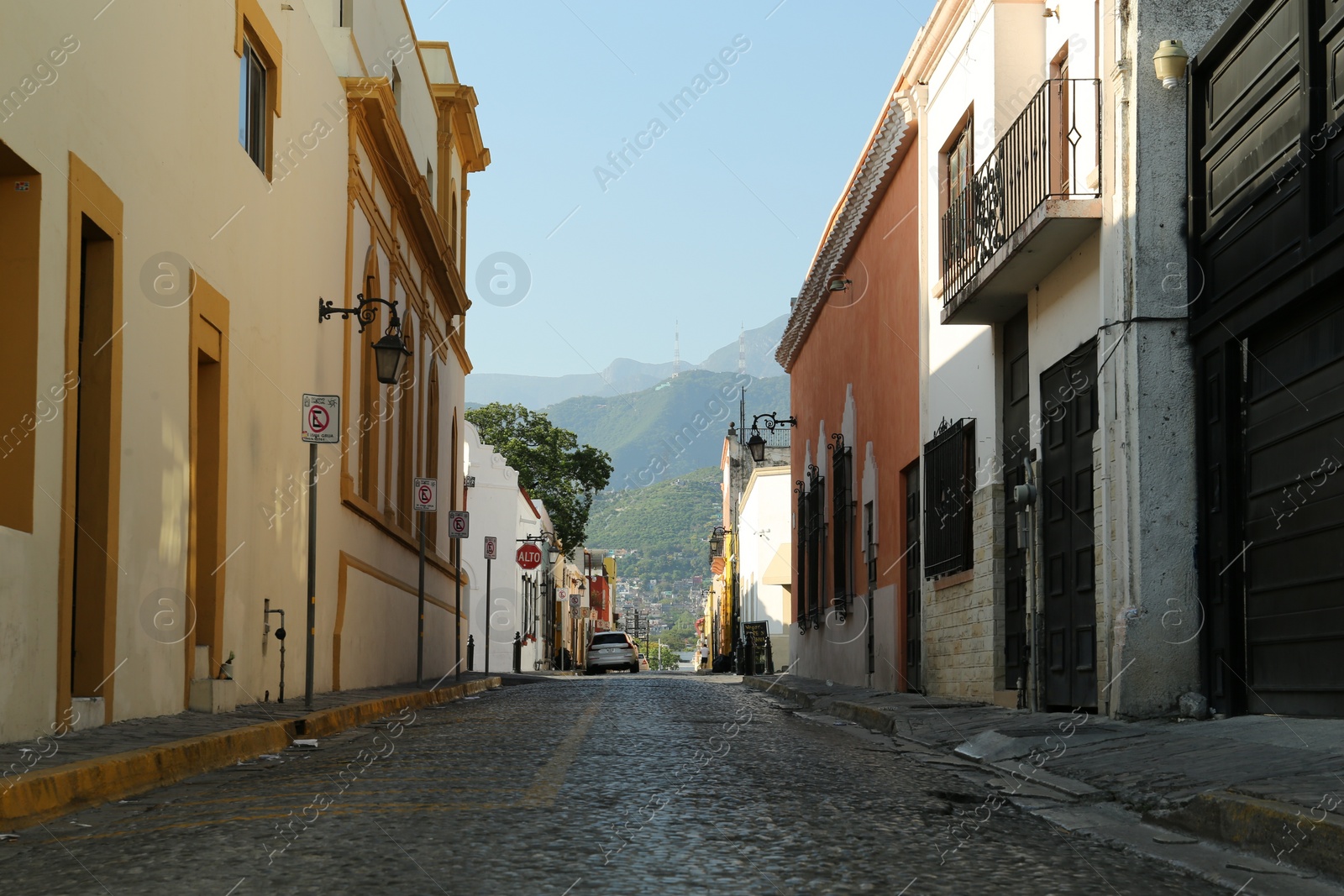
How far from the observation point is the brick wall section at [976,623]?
1538 cm

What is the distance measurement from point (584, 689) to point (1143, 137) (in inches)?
584

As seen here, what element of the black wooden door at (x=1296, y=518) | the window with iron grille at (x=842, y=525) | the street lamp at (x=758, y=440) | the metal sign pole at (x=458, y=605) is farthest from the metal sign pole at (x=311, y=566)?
the street lamp at (x=758, y=440)

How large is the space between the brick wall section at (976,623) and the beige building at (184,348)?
753 cm

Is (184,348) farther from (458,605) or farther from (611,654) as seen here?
(611,654)

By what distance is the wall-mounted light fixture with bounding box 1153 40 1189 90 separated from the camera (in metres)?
11.4

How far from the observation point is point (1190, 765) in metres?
7.57

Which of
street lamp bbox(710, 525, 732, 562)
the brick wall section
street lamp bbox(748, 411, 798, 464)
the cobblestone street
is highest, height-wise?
street lamp bbox(748, 411, 798, 464)

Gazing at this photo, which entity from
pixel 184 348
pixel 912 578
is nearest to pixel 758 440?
pixel 912 578

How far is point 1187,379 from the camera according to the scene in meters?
Answer: 11.4

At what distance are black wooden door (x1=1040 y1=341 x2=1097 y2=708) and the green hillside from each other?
476 feet

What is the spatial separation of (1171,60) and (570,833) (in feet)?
27.8

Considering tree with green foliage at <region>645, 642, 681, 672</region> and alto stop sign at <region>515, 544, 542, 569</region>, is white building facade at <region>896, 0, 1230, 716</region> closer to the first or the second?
alto stop sign at <region>515, 544, 542, 569</region>

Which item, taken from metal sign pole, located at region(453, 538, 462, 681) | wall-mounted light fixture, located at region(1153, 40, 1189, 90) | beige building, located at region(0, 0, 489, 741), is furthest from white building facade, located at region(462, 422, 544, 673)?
wall-mounted light fixture, located at region(1153, 40, 1189, 90)

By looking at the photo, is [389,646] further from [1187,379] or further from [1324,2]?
[1324,2]
